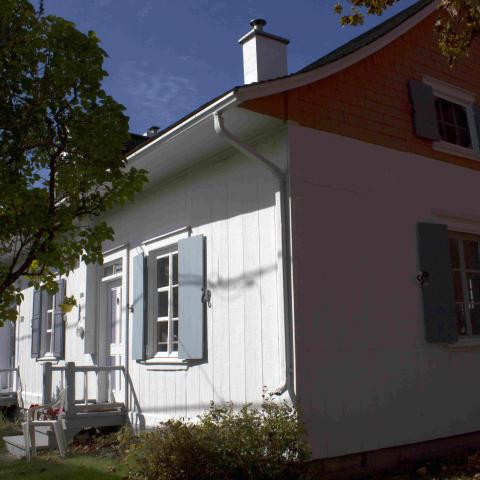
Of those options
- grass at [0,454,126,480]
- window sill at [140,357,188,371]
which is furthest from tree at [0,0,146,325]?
window sill at [140,357,188,371]

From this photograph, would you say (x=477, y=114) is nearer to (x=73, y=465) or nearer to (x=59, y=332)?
(x=73, y=465)

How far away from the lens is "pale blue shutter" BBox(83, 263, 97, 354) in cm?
991

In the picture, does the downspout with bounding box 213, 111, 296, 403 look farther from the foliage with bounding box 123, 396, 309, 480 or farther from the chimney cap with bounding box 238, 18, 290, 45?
the chimney cap with bounding box 238, 18, 290, 45

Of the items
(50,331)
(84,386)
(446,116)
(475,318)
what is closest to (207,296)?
(84,386)

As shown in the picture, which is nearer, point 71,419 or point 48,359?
point 71,419

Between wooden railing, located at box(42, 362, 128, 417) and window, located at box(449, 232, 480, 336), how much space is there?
182 inches

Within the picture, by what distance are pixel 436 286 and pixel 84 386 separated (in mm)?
5000

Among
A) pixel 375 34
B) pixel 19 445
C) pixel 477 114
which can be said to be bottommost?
pixel 19 445

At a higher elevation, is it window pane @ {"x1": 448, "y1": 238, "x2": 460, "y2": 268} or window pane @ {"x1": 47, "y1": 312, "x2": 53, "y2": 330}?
window pane @ {"x1": 448, "y1": 238, "x2": 460, "y2": 268}

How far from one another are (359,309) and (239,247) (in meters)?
1.45

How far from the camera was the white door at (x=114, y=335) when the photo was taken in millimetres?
9234

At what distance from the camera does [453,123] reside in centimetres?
868

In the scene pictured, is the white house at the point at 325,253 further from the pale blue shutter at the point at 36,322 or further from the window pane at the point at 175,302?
the pale blue shutter at the point at 36,322

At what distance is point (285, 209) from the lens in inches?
247
